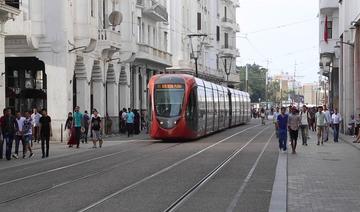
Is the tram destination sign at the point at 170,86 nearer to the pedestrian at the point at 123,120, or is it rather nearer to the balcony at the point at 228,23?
the pedestrian at the point at 123,120

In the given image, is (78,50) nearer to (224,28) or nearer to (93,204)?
(93,204)

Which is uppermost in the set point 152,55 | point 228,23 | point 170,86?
point 228,23

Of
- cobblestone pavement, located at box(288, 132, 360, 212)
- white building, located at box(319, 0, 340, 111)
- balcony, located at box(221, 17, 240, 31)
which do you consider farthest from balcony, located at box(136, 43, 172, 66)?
balcony, located at box(221, 17, 240, 31)

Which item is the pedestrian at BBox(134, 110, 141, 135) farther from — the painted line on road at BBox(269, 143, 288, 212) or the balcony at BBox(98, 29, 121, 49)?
the painted line on road at BBox(269, 143, 288, 212)

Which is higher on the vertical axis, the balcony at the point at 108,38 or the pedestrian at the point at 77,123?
the balcony at the point at 108,38

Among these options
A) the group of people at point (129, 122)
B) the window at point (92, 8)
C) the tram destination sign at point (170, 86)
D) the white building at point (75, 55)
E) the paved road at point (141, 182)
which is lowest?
the paved road at point (141, 182)

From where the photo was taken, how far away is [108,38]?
1693 inches

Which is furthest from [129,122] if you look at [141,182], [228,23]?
[228,23]

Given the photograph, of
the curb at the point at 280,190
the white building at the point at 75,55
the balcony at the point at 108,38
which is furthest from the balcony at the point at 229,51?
the curb at the point at 280,190

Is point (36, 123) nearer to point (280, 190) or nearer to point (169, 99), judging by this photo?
point (169, 99)

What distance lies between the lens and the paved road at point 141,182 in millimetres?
12195

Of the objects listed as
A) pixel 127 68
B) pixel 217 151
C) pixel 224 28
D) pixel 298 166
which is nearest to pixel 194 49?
pixel 224 28

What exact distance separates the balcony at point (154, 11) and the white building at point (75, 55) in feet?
0.28

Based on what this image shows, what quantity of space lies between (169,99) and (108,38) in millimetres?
11003
